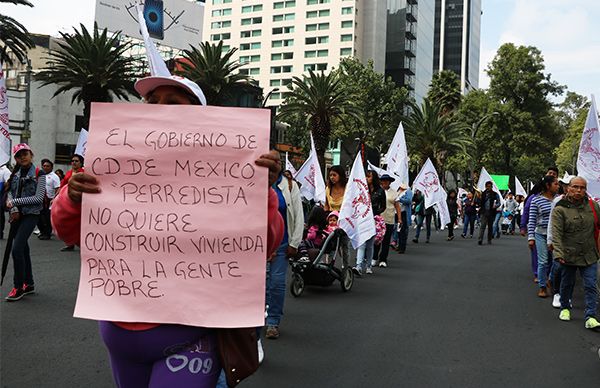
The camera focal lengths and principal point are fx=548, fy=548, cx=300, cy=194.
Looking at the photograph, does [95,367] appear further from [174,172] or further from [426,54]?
[426,54]

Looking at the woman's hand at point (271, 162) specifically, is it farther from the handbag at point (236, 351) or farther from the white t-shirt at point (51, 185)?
the white t-shirt at point (51, 185)

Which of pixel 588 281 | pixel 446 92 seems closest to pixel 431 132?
pixel 446 92

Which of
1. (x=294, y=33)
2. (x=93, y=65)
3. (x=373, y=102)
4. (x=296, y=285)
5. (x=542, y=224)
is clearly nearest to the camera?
(x=296, y=285)

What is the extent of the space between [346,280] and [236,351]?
21.6ft

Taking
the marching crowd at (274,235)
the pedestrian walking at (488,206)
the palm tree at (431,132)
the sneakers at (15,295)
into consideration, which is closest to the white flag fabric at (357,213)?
the marching crowd at (274,235)

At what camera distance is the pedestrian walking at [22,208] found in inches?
262

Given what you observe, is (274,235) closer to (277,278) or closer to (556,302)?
(277,278)

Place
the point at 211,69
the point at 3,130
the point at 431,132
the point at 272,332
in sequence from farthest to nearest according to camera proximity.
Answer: the point at 431,132
the point at 211,69
the point at 3,130
the point at 272,332

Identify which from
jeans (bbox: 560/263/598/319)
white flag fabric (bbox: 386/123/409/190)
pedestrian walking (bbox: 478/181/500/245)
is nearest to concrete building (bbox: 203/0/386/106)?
pedestrian walking (bbox: 478/181/500/245)

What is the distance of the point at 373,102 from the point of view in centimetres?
4438

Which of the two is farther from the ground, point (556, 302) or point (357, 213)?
point (357, 213)

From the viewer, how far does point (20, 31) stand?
25.8 metres

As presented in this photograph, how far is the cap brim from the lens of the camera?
6.97 feet

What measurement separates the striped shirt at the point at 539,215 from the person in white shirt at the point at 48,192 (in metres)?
9.26
